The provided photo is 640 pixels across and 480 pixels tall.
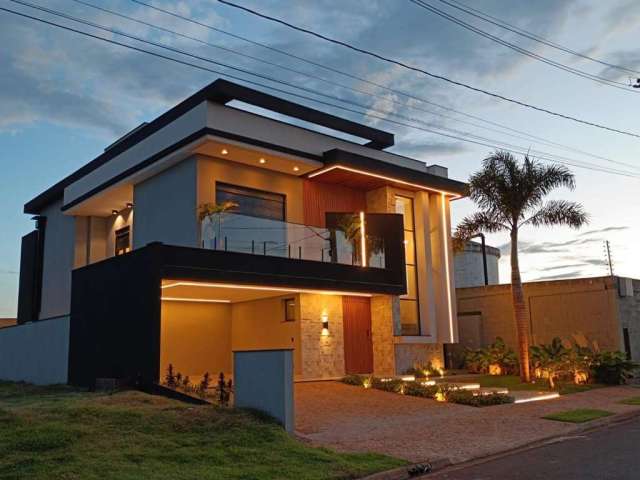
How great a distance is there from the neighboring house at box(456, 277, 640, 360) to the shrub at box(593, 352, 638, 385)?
1.52 metres

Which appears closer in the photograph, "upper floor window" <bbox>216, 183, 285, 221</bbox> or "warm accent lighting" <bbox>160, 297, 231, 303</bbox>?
"upper floor window" <bbox>216, 183, 285, 221</bbox>

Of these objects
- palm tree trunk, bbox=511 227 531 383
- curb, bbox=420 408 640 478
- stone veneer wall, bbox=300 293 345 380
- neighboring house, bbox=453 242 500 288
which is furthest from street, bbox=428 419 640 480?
neighboring house, bbox=453 242 500 288

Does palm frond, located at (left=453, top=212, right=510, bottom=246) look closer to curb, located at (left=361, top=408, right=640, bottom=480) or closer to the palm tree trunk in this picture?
the palm tree trunk

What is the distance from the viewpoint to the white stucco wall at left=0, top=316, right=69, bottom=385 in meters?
20.6

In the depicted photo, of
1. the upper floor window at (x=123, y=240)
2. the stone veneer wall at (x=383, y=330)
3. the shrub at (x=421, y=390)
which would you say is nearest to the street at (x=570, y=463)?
the shrub at (x=421, y=390)

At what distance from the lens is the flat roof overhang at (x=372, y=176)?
22031 millimetres

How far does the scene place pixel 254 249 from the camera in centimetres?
1859

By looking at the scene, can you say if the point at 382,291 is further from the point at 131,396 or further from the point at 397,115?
the point at 131,396

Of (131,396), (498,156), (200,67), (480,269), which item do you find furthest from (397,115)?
(480,269)

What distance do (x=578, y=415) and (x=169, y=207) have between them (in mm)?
13931

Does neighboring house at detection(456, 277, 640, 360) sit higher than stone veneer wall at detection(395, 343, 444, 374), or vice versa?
neighboring house at detection(456, 277, 640, 360)

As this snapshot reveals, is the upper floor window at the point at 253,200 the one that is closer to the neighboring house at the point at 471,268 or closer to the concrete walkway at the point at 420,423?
the concrete walkway at the point at 420,423

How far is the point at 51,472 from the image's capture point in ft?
25.7

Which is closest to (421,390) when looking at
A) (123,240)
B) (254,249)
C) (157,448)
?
(254,249)
